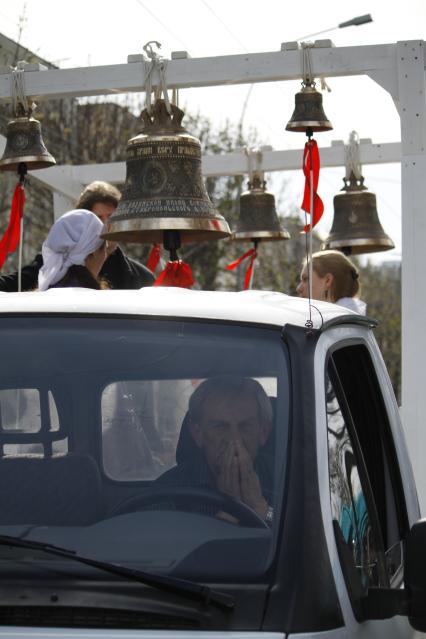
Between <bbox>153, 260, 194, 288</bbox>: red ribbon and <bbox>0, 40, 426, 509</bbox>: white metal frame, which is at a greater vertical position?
<bbox>0, 40, 426, 509</bbox>: white metal frame

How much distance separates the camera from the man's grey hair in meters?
2.96

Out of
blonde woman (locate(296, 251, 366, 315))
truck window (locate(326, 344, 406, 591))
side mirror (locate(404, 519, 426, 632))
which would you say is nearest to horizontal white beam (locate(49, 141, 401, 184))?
blonde woman (locate(296, 251, 366, 315))

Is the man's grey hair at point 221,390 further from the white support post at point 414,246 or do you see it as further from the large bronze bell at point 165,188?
the white support post at point 414,246

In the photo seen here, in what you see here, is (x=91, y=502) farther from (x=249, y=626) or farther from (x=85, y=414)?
(x=249, y=626)

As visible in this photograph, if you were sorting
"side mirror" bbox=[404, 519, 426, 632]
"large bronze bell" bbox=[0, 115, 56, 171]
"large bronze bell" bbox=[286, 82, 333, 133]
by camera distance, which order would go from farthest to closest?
1. "large bronze bell" bbox=[0, 115, 56, 171]
2. "large bronze bell" bbox=[286, 82, 333, 133]
3. "side mirror" bbox=[404, 519, 426, 632]

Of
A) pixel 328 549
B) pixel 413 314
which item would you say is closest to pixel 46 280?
pixel 413 314

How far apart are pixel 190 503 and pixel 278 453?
8.0 inches

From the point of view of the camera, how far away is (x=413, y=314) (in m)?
7.70

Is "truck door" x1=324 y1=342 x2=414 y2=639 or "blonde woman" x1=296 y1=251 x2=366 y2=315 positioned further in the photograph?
"blonde woman" x1=296 y1=251 x2=366 y2=315

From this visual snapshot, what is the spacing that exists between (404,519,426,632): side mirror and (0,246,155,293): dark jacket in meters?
4.63

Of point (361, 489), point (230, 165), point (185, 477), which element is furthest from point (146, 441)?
point (230, 165)

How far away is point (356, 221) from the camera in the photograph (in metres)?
11.4

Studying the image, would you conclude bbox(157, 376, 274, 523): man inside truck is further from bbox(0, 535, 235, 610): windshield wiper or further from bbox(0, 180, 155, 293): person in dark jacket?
bbox(0, 180, 155, 293): person in dark jacket

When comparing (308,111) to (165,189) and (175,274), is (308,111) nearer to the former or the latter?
(165,189)
